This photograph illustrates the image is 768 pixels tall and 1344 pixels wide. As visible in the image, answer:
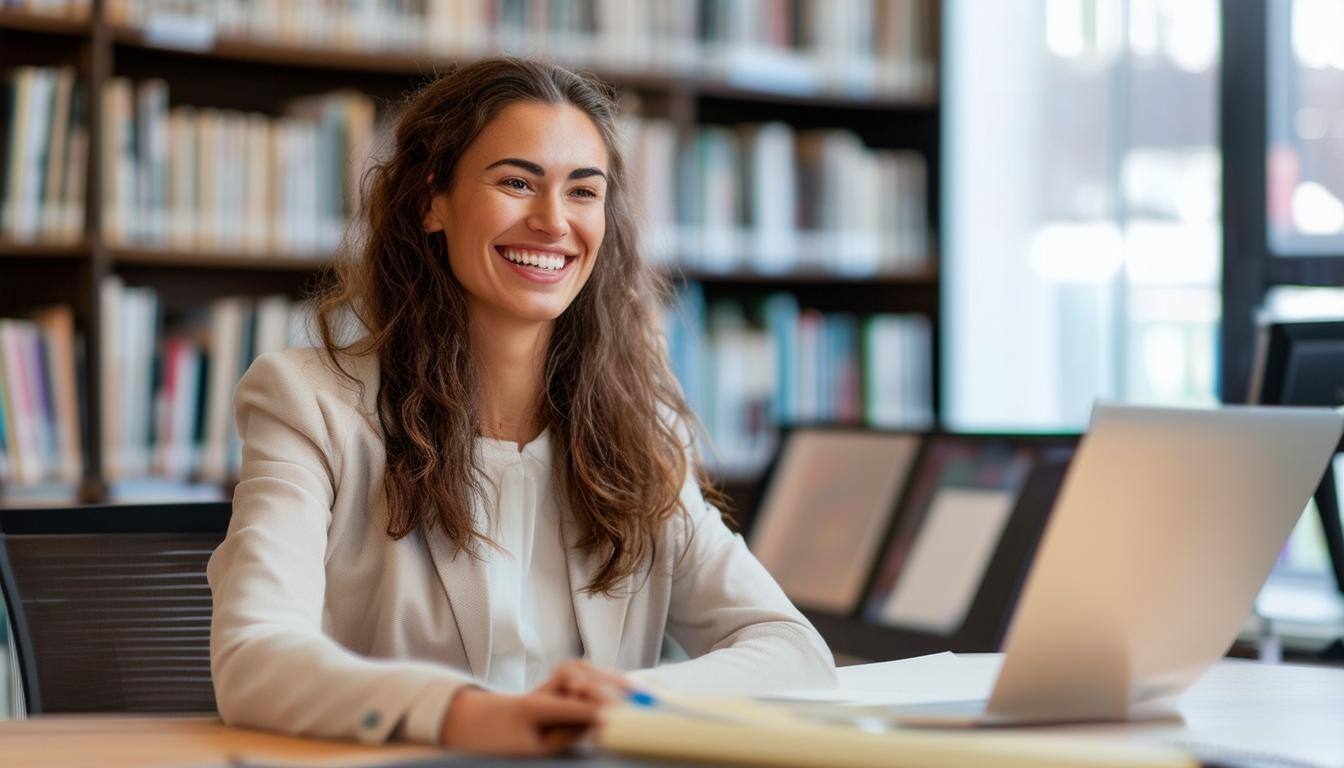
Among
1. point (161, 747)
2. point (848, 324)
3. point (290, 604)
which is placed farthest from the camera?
point (848, 324)

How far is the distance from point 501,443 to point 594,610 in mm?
209

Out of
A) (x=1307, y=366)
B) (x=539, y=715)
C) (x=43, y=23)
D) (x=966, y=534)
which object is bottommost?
(x=966, y=534)

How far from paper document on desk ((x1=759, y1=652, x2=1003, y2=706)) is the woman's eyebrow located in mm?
605

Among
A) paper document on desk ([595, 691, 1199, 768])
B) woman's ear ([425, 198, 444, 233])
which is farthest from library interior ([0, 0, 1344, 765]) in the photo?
woman's ear ([425, 198, 444, 233])

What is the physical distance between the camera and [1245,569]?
3.72ft

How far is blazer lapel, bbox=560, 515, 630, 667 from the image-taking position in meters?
1.59

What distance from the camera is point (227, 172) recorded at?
3131 millimetres

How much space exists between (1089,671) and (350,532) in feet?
2.47

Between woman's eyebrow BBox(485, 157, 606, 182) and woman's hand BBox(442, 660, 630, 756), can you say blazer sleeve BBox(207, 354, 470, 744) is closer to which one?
woman's hand BBox(442, 660, 630, 756)

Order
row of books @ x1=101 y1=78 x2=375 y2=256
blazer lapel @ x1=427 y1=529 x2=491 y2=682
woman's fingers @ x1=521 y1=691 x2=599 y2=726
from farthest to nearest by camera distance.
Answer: row of books @ x1=101 y1=78 x2=375 y2=256 < blazer lapel @ x1=427 y1=529 x2=491 y2=682 < woman's fingers @ x1=521 y1=691 x2=599 y2=726

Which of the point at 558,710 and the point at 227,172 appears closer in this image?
the point at 558,710

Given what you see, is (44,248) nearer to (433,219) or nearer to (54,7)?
(54,7)

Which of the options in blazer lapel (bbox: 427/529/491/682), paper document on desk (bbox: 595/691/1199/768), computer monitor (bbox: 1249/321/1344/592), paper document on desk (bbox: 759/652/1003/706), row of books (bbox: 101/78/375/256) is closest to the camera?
paper document on desk (bbox: 595/691/1199/768)

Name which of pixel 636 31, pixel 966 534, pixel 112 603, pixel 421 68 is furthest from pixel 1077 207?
pixel 112 603
